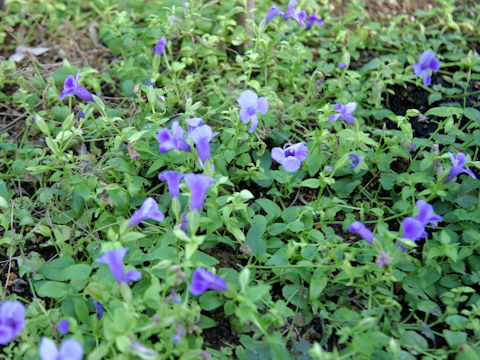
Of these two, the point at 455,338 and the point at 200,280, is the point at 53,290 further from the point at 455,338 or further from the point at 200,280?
the point at 455,338

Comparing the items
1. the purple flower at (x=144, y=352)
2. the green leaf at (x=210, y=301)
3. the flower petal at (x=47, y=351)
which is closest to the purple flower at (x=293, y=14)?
the green leaf at (x=210, y=301)

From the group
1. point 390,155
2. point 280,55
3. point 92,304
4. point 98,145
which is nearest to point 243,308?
point 92,304

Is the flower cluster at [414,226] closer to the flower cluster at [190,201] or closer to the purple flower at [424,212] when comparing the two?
the purple flower at [424,212]

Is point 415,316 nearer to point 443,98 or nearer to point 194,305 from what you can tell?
point 194,305

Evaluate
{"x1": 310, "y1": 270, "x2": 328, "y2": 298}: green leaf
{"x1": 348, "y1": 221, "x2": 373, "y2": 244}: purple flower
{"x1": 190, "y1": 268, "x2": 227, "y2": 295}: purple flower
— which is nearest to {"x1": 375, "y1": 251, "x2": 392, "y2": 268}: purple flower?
{"x1": 348, "y1": 221, "x2": 373, "y2": 244}: purple flower

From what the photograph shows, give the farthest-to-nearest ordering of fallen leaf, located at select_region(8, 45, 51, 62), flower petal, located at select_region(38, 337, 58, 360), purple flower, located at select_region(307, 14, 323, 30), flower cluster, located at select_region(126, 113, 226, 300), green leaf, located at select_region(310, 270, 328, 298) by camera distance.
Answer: fallen leaf, located at select_region(8, 45, 51, 62), purple flower, located at select_region(307, 14, 323, 30), green leaf, located at select_region(310, 270, 328, 298), flower cluster, located at select_region(126, 113, 226, 300), flower petal, located at select_region(38, 337, 58, 360)

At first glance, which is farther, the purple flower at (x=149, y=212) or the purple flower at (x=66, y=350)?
the purple flower at (x=149, y=212)

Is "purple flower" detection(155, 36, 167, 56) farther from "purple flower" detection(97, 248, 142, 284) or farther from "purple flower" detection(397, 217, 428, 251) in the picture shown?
"purple flower" detection(397, 217, 428, 251)
